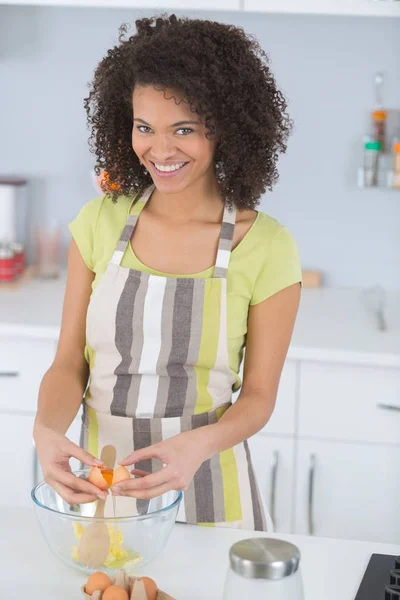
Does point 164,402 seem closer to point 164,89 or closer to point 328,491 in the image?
point 164,89

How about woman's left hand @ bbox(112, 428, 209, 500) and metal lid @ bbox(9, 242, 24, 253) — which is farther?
metal lid @ bbox(9, 242, 24, 253)

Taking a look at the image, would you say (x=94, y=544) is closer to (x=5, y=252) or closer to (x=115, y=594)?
(x=115, y=594)

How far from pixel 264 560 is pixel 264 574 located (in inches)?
0.5

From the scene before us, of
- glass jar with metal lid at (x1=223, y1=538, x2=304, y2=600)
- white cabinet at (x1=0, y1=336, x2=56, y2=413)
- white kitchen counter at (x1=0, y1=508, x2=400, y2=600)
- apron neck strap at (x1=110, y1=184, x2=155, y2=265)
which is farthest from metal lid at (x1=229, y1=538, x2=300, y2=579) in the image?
white cabinet at (x1=0, y1=336, x2=56, y2=413)

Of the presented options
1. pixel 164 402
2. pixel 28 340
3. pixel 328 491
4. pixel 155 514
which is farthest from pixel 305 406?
pixel 155 514

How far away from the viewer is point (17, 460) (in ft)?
8.34

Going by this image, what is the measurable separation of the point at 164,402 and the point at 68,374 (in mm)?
172

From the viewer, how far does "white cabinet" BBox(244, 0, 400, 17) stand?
246 centimetres

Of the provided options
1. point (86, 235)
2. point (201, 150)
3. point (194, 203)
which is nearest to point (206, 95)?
point (201, 150)

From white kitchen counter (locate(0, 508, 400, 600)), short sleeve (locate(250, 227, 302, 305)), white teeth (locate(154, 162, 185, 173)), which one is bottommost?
white kitchen counter (locate(0, 508, 400, 600))

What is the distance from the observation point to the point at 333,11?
246 centimetres

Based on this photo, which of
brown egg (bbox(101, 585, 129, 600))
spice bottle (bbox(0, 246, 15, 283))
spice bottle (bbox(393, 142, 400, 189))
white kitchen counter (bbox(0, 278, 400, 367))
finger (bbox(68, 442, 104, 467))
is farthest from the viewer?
spice bottle (bbox(0, 246, 15, 283))

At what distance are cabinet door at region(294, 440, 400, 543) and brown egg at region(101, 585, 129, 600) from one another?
1.43 meters

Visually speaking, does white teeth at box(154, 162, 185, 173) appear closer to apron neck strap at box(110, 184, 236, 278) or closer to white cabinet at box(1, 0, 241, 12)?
apron neck strap at box(110, 184, 236, 278)
